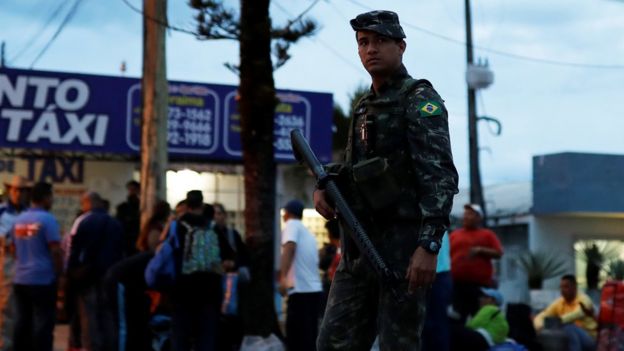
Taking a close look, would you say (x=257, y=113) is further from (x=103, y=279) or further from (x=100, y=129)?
(x=100, y=129)

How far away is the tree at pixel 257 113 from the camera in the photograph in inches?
470

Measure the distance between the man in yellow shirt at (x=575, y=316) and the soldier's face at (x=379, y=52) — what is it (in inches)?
293

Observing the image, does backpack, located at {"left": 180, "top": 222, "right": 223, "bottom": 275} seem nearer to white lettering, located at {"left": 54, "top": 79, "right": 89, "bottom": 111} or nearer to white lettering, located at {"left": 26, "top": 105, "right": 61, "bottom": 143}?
white lettering, located at {"left": 26, "top": 105, "right": 61, "bottom": 143}

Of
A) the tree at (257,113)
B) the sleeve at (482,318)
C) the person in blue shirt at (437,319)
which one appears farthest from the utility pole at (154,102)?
the person in blue shirt at (437,319)

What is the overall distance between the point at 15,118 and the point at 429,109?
14902mm

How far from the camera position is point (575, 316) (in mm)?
12672

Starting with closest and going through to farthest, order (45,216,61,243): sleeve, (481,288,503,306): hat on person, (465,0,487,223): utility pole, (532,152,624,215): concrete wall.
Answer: (45,216,61,243): sleeve < (481,288,503,306): hat on person < (532,152,624,215): concrete wall < (465,0,487,223): utility pole

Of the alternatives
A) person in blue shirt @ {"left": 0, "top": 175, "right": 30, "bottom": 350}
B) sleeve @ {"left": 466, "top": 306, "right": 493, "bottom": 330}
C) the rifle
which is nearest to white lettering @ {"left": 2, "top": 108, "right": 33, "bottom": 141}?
person in blue shirt @ {"left": 0, "top": 175, "right": 30, "bottom": 350}

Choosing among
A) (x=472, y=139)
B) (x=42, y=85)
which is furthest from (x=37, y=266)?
(x=472, y=139)

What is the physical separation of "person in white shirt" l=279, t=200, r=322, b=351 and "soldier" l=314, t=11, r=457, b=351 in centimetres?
597

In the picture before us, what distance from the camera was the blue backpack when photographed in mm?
9844

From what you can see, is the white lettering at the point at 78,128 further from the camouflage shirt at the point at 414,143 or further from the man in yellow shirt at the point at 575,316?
the camouflage shirt at the point at 414,143

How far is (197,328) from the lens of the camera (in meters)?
10.1

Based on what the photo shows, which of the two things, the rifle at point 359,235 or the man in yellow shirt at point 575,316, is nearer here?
the rifle at point 359,235
